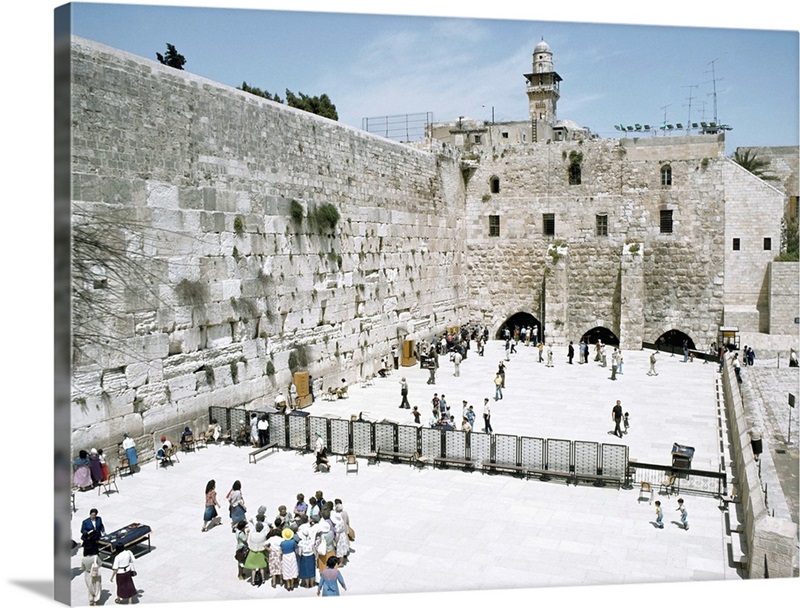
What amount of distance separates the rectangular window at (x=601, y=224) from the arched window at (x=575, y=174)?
141 cm

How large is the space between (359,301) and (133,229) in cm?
866

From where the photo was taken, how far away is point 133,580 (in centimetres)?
866

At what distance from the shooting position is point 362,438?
1331 cm

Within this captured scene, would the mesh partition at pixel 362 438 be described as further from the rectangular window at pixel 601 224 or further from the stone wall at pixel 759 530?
the rectangular window at pixel 601 224

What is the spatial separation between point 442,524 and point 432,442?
8.57ft

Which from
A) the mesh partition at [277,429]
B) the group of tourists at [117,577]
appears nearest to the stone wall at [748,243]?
the mesh partition at [277,429]

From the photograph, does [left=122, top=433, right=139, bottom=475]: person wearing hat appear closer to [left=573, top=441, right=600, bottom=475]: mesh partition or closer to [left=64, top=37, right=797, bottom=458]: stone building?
[left=64, top=37, right=797, bottom=458]: stone building

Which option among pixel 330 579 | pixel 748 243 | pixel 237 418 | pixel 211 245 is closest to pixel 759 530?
pixel 330 579

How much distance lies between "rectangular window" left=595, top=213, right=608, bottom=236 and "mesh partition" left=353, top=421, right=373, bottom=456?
1703 cm

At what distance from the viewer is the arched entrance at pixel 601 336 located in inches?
1106

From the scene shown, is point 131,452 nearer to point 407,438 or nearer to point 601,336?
point 407,438

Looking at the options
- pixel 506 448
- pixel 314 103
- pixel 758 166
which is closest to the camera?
pixel 506 448

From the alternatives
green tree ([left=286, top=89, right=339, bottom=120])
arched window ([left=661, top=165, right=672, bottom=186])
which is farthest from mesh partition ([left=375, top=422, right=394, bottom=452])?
green tree ([left=286, top=89, right=339, bottom=120])

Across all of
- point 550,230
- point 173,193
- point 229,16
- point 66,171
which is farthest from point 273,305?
point 550,230
